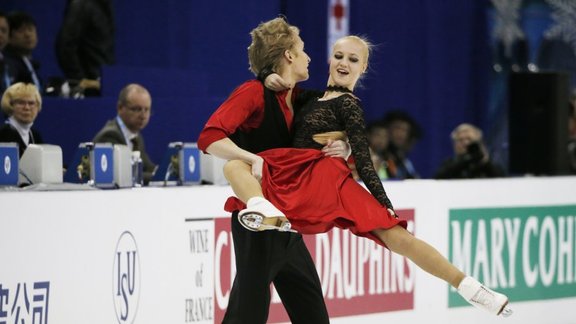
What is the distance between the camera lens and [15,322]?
562cm

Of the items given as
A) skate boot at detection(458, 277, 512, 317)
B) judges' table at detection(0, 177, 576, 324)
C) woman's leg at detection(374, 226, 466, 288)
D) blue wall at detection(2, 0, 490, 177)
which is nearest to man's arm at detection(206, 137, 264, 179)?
woman's leg at detection(374, 226, 466, 288)

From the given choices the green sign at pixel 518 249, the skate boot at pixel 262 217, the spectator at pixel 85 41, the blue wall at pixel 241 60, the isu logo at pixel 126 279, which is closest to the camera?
the skate boot at pixel 262 217

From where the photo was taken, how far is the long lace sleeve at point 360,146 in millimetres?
4773

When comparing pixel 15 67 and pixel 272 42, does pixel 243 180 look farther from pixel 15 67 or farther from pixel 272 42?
pixel 15 67

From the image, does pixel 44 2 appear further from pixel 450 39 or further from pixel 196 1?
pixel 450 39

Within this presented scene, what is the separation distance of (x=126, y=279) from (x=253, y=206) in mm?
1940

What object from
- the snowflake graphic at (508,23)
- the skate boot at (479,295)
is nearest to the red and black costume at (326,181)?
the skate boot at (479,295)

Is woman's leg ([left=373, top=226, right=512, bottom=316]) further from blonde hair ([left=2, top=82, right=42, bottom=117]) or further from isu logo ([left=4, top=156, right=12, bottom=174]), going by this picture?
blonde hair ([left=2, top=82, right=42, bottom=117])

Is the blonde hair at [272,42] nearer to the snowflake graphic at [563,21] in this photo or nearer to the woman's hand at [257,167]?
the woman's hand at [257,167]

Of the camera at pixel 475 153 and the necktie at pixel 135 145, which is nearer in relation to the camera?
the necktie at pixel 135 145

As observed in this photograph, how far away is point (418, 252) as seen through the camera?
4633mm

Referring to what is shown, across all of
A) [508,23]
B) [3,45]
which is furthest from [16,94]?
[508,23]

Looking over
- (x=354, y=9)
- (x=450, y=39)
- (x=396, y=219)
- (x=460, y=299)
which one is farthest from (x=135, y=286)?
(x=450, y=39)

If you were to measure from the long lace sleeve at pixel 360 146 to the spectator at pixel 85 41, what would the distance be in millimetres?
4205
